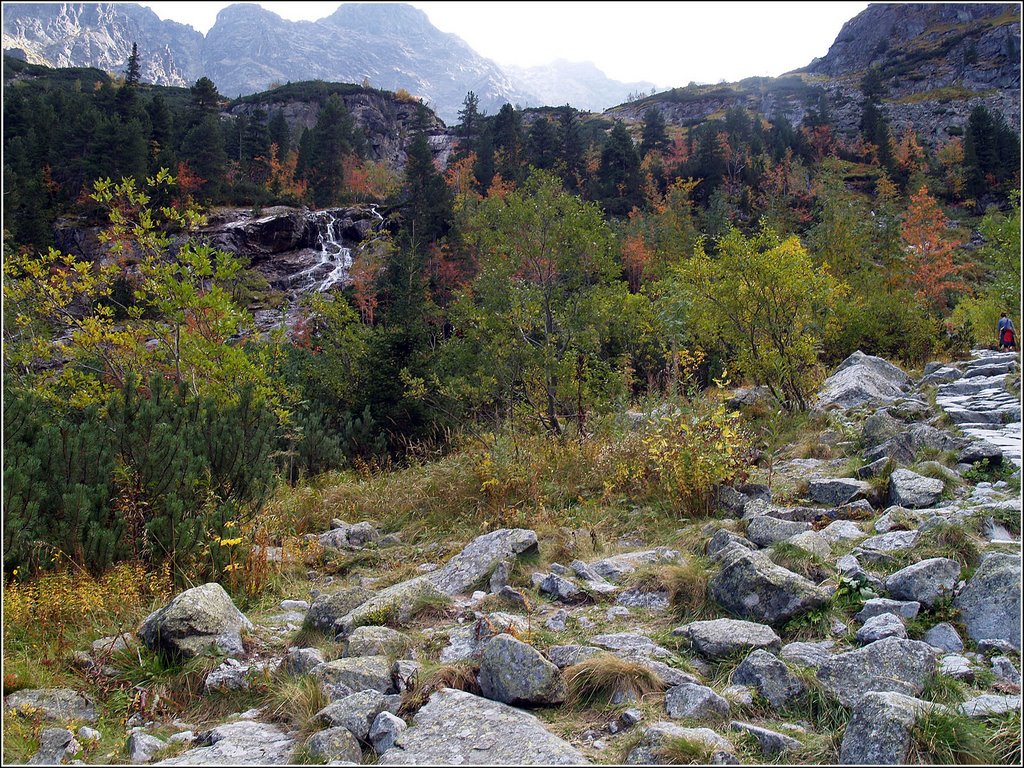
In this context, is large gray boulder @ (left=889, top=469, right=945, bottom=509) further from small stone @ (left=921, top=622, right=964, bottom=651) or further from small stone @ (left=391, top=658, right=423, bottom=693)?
small stone @ (left=391, top=658, right=423, bottom=693)

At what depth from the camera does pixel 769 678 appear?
9.44 feet

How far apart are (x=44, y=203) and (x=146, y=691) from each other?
45886 mm

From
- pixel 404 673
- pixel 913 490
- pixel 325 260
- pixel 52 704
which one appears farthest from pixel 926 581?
pixel 325 260

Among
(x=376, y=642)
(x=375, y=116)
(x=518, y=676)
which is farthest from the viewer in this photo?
(x=375, y=116)

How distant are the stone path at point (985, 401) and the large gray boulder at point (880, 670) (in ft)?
11.4

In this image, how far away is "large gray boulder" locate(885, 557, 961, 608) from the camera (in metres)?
3.45

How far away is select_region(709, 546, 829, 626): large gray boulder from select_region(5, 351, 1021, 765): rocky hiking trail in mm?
12

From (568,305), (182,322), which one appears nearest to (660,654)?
(182,322)

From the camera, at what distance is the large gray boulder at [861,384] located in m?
10.6

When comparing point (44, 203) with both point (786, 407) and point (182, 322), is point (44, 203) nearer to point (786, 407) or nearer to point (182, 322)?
point (182, 322)

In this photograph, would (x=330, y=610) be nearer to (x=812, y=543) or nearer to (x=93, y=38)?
(x=812, y=543)

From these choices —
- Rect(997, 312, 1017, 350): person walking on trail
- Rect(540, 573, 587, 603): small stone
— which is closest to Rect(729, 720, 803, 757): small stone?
Rect(540, 573, 587, 603): small stone

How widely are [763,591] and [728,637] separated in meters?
0.49

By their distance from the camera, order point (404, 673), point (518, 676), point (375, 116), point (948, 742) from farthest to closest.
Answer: point (375, 116) < point (404, 673) < point (518, 676) < point (948, 742)
